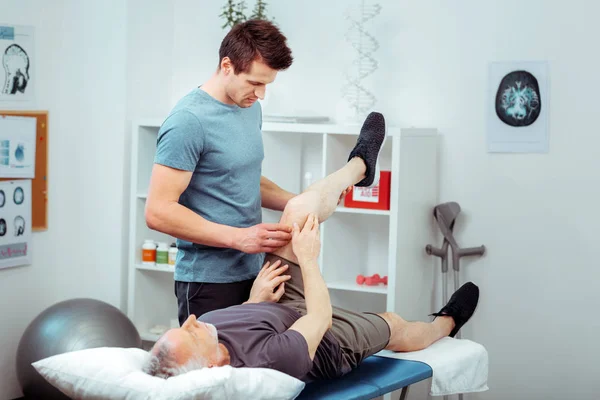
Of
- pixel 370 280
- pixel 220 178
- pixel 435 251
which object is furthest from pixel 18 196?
pixel 435 251

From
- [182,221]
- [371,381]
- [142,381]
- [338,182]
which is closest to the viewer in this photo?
[142,381]

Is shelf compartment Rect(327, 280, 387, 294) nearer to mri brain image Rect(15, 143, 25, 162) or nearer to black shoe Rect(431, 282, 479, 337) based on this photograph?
black shoe Rect(431, 282, 479, 337)

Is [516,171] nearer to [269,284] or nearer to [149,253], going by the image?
[269,284]

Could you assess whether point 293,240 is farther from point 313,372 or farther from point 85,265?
point 85,265

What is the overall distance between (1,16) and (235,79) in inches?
67.3

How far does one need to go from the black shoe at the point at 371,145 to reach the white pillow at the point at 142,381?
0.85 meters

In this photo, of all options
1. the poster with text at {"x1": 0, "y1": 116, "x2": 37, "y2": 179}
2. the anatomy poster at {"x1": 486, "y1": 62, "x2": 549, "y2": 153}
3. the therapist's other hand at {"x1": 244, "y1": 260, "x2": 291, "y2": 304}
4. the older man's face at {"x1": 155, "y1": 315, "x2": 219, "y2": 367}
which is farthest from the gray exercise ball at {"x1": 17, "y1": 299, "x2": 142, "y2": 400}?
the anatomy poster at {"x1": 486, "y1": 62, "x2": 549, "y2": 153}

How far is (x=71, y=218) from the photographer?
3.80 m

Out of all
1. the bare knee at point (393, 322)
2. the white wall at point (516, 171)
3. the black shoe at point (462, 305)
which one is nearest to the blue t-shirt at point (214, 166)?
the bare knee at point (393, 322)

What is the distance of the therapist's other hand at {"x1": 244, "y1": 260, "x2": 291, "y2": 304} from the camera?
228cm

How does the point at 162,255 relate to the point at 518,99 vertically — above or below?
below

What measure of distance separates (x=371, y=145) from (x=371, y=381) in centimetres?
74

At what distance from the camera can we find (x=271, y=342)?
2.01 m

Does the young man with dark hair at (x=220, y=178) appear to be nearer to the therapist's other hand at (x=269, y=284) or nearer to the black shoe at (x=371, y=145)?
the therapist's other hand at (x=269, y=284)
